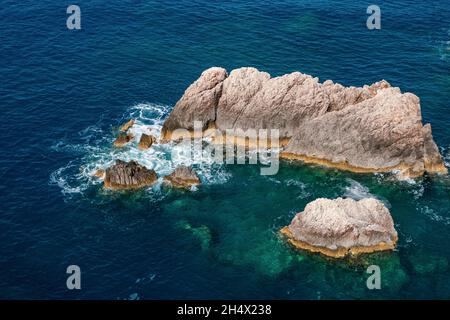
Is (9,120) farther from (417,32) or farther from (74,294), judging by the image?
(417,32)

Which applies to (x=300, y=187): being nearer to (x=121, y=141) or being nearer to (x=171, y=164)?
(x=171, y=164)

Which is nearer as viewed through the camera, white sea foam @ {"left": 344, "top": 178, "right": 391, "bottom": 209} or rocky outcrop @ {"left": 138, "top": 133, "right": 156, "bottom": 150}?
white sea foam @ {"left": 344, "top": 178, "right": 391, "bottom": 209}

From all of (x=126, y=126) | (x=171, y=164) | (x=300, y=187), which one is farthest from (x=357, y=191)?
(x=126, y=126)

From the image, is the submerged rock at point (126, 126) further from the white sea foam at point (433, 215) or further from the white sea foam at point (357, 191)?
the white sea foam at point (433, 215)

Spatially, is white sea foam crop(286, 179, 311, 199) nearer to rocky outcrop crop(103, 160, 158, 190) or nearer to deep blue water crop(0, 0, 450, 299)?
deep blue water crop(0, 0, 450, 299)

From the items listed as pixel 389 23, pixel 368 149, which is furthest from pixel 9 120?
pixel 389 23

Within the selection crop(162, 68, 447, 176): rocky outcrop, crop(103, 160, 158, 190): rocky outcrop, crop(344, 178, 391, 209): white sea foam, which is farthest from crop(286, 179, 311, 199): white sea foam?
crop(103, 160, 158, 190): rocky outcrop
